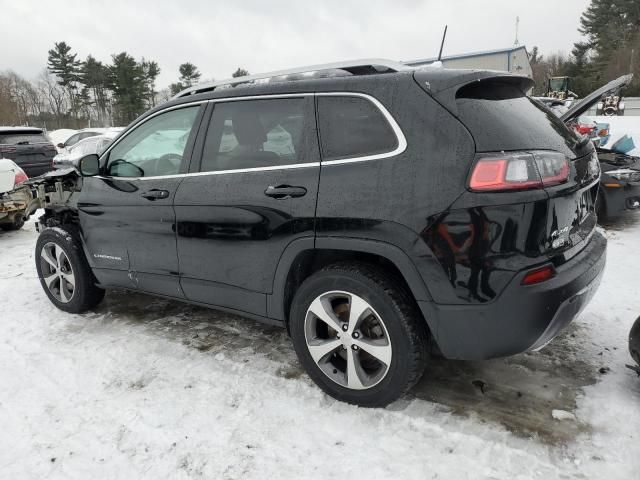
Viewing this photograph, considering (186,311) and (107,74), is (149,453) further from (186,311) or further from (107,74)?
(107,74)

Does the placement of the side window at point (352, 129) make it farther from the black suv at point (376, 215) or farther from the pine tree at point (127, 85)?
the pine tree at point (127, 85)

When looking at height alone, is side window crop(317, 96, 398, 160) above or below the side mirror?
above

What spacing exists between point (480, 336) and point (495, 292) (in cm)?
24

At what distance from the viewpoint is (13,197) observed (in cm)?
673

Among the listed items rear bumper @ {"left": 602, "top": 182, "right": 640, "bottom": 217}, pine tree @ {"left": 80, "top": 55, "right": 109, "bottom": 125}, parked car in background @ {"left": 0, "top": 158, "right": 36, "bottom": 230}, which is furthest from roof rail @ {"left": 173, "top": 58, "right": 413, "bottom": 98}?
pine tree @ {"left": 80, "top": 55, "right": 109, "bottom": 125}

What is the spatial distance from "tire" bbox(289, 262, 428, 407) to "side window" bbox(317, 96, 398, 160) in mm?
599

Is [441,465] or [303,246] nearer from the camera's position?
[441,465]

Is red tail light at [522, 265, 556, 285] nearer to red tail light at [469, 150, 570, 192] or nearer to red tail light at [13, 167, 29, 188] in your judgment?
red tail light at [469, 150, 570, 192]

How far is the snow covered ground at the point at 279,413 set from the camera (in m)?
2.15

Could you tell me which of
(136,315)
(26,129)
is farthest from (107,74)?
(136,315)

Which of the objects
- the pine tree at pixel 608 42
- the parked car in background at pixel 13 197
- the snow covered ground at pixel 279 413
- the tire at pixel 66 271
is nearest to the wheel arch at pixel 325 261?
the snow covered ground at pixel 279 413

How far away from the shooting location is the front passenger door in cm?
319

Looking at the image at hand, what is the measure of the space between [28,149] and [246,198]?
36.1 ft

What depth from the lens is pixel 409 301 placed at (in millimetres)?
2359
